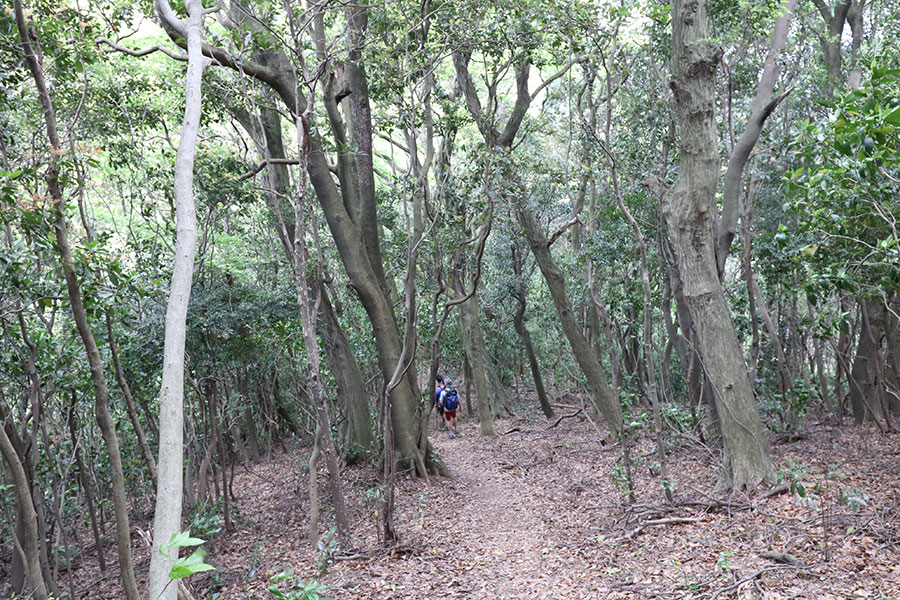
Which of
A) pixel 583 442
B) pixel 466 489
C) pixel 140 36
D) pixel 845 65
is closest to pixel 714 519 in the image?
pixel 466 489

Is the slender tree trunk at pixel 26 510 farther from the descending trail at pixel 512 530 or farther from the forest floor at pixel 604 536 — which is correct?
the descending trail at pixel 512 530

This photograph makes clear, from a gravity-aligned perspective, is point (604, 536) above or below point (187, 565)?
below

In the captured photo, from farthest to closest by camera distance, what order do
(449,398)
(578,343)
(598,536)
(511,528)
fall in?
(449,398)
(578,343)
(511,528)
(598,536)

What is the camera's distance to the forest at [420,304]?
195 inches

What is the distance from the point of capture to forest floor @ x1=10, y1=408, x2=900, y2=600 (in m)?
5.12

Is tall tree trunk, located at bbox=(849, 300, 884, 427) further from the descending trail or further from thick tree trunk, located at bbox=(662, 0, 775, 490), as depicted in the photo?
the descending trail

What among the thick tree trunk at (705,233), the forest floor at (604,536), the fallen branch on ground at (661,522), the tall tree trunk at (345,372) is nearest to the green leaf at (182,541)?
the forest floor at (604,536)

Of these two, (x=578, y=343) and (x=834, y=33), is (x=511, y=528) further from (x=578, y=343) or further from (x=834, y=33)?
(x=834, y=33)

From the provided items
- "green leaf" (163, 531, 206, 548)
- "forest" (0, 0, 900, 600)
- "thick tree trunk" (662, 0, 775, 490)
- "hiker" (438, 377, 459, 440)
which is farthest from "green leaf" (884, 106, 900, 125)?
"hiker" (438, 377, 459, 440)

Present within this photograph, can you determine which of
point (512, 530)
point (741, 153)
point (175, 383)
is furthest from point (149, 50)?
point (512, 530)

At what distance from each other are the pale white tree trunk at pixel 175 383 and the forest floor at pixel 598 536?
1.17m

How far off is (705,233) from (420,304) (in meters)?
3.80

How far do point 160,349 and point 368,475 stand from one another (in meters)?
4.25

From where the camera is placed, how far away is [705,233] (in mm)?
7367
